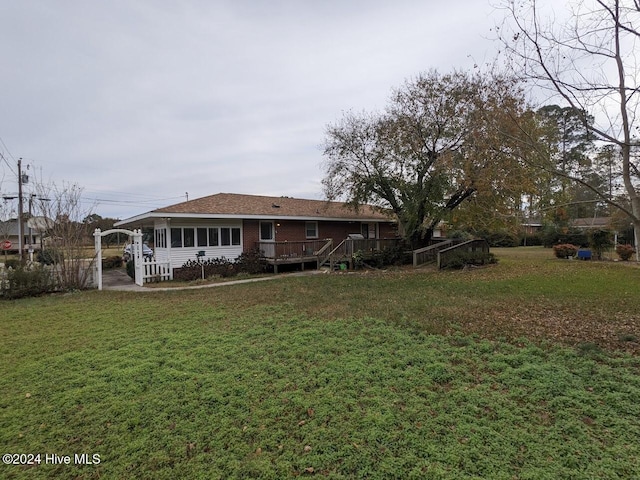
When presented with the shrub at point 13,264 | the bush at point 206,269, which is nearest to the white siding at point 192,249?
the bush at point 206,269

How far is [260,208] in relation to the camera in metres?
17.0

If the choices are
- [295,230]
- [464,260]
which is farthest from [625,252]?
[295,230]

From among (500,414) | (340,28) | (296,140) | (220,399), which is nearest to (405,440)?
(500,414)

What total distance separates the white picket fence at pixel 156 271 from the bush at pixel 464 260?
41.8 feet

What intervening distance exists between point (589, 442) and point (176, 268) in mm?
14387

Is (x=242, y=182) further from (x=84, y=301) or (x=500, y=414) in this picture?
(x=500, y=414)

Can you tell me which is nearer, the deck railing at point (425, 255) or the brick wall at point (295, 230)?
the brick wall at point (295, 230)

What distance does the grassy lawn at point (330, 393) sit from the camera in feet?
8.32

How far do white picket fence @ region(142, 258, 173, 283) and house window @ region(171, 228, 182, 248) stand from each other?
870 mm

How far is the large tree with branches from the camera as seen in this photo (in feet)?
44.3

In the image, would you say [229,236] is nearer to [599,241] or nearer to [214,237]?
[214,237]

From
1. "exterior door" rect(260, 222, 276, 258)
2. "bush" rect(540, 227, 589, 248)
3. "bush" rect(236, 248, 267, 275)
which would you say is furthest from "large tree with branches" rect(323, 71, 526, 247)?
"bush" rect(540, 227, 589, 248)

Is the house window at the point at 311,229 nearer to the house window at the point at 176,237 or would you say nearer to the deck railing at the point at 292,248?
the deck railing at the point at 292,248

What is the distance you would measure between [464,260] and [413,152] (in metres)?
5.79
